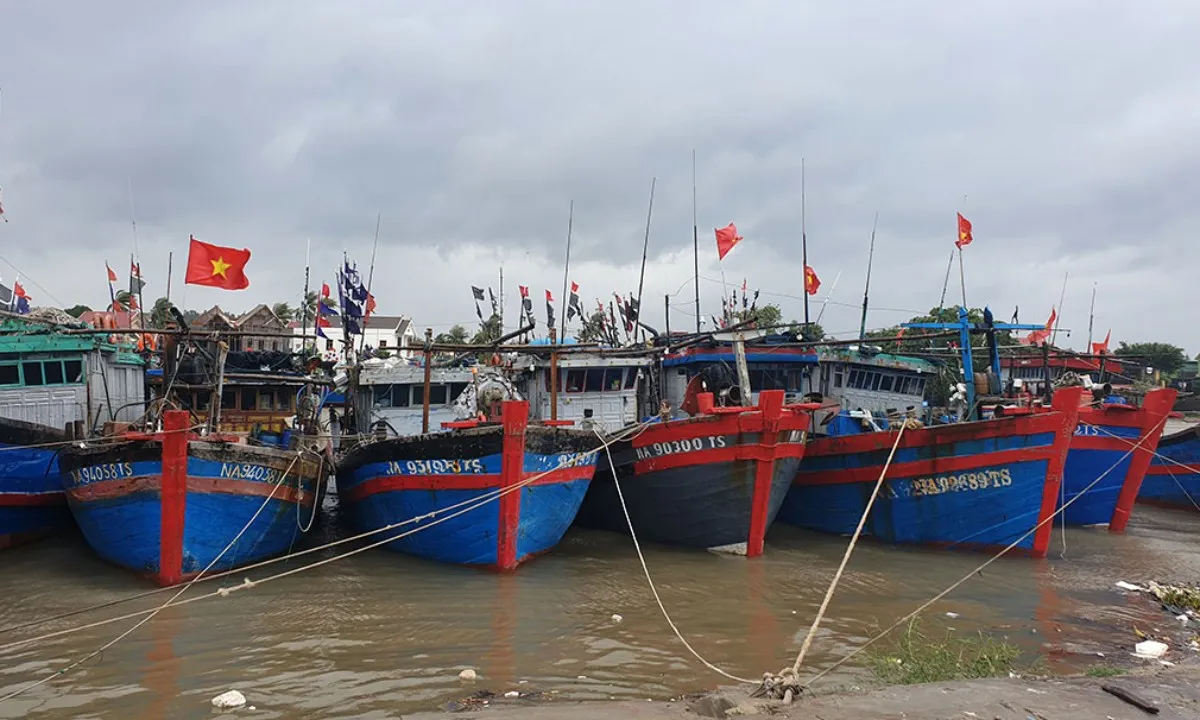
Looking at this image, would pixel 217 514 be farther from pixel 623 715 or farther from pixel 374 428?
pixel 623 715

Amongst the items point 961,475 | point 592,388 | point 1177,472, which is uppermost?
point 592,388

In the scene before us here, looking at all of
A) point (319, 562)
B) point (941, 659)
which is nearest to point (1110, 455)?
point (941, 659)

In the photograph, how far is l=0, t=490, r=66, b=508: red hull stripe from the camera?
12.8m

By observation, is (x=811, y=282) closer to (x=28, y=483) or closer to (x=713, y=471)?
(x=713, y=471)

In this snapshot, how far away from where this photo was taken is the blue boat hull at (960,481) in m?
12.7

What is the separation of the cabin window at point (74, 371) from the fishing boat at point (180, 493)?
318 centimetres

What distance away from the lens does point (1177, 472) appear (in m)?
20.4

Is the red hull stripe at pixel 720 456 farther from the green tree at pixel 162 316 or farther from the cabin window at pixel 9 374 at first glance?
the cabin window at pixel 9 374

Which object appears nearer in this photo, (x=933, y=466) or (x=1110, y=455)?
(x=933, y=466)

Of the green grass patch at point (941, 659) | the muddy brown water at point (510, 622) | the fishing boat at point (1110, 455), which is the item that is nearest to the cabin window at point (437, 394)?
the muddy brown water at point (510, 622)

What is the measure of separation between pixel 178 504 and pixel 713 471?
784cm

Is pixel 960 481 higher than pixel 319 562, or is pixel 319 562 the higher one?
pixel 960 481

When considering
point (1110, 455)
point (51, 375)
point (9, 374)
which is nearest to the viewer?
point (9, 374)

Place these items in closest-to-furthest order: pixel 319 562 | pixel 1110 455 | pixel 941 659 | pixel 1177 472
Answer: pixel 941 659
pixel 319 562
pixel 1110 455
pixel 1177 472
